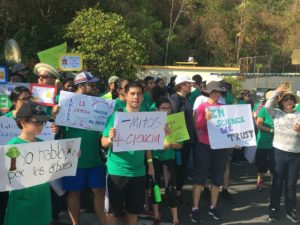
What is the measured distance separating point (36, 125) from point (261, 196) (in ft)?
17.3

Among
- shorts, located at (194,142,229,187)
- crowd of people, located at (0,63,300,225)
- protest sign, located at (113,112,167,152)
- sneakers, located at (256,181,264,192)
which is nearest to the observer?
Result: crowd of people, located at (0,63,300,225)

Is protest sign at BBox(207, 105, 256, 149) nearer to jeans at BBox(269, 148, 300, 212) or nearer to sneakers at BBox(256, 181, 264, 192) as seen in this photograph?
jeans at BBox(269, 148, 300, 212)

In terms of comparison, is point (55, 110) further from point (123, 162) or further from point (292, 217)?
point (292, 217)

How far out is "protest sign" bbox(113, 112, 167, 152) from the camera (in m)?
4.91

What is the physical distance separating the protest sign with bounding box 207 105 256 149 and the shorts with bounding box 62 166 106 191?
1777 millimetres

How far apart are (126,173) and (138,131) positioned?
1.57 feet

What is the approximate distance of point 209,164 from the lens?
6711mm

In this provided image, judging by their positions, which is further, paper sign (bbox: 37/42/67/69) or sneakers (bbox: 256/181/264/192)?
paper sign (bbox: 37/42/67/69)

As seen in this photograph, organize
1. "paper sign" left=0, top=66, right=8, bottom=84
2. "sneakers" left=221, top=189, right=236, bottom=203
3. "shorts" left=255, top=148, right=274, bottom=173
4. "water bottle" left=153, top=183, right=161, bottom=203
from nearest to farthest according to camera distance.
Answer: "water bottle" left=153, top=183, right=161, bottom=203 < "paper sign" left=0, top=66, right=8, bottom=84 < "sneakers" left=221, top=189, right=236, bottom=203 < "shorts" left=255, top=148, right=274, bottom=173

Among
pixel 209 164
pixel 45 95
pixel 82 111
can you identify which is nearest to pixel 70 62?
pixel 45 95

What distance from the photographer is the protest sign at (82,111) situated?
5.39 meters

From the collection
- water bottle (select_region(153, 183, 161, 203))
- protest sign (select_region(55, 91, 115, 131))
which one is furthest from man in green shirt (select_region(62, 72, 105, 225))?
water bottle (select_region(153, 183, 161, 203))

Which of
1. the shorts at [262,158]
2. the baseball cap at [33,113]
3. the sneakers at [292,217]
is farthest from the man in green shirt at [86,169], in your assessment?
the shorts at [262,158]

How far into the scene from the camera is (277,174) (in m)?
6.66
